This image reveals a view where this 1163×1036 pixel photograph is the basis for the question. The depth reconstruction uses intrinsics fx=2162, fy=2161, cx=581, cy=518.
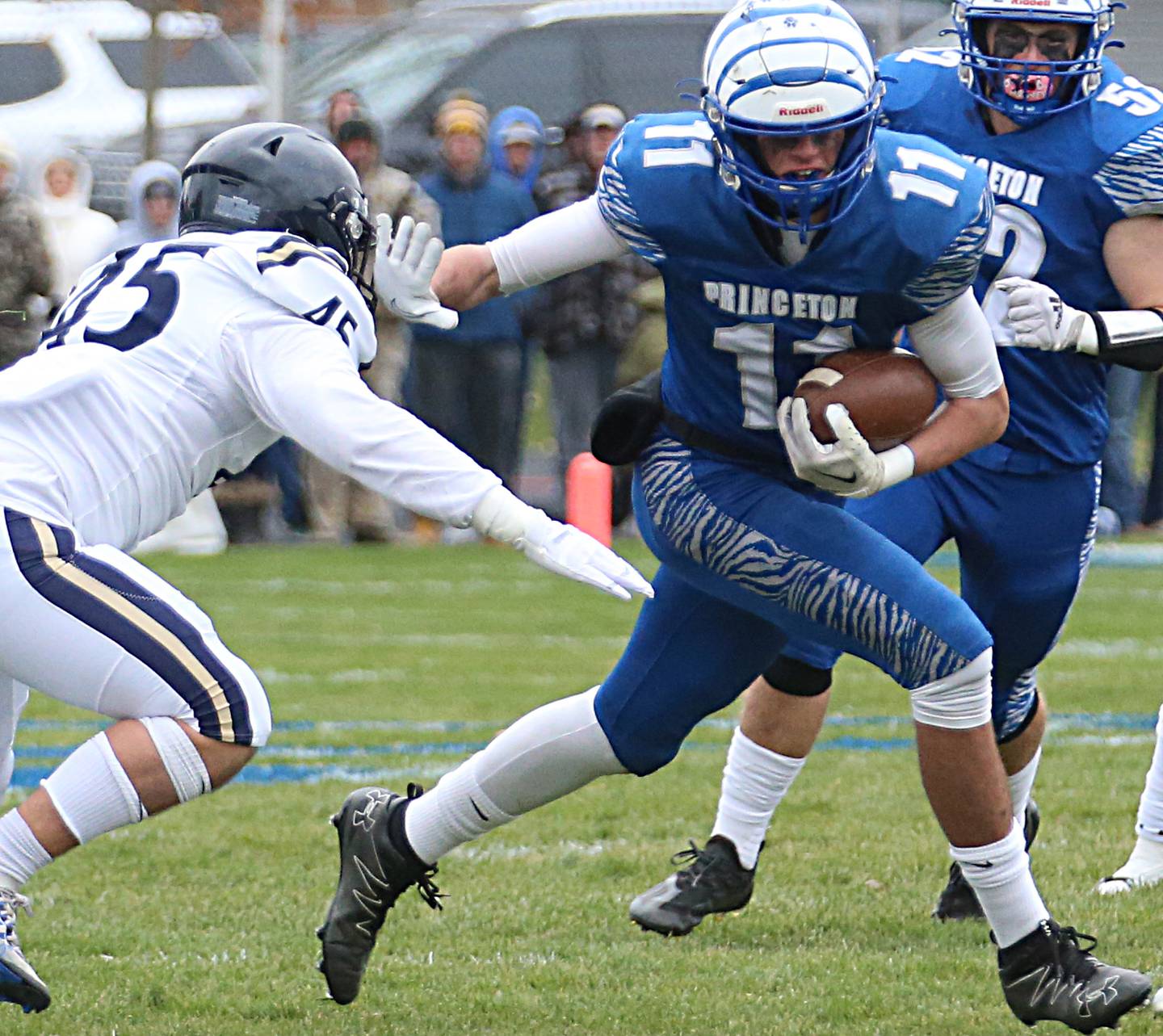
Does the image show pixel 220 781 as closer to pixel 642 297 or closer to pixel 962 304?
pixel 962 304

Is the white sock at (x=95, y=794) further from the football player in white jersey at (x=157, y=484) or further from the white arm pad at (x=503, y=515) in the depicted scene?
the white arm pad at (x=503, y=515)

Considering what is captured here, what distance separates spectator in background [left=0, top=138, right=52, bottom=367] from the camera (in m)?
9.55

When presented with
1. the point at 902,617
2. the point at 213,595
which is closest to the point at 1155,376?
the point at 213,595

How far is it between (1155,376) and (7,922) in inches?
335

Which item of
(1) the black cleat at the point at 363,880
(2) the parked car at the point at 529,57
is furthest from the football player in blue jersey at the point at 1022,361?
(2) the parked car at the point at 529,57

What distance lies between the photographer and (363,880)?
3.80 meters

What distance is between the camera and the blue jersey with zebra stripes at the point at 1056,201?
4043 mm

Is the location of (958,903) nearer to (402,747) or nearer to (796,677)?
(796,677)

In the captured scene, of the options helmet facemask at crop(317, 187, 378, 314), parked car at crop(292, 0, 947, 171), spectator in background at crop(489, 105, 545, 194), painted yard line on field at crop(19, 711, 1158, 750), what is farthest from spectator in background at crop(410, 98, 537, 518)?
helmet facemask at crop(317, 187, 378, 314)

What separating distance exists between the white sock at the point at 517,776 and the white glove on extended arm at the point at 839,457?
2.01 feet

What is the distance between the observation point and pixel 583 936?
415 centimetres

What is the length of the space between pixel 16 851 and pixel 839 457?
1399 millimetres

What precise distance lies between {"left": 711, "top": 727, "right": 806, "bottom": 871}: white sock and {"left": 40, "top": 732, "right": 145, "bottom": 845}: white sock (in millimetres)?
1475

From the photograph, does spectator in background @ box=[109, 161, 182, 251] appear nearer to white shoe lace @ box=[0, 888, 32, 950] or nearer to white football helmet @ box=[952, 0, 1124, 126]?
white football helmet @ box=[952, 0, 1124, 126]
